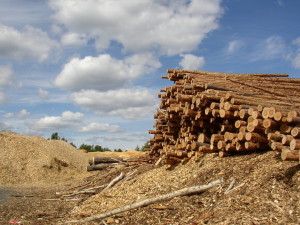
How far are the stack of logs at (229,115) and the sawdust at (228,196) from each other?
352mm

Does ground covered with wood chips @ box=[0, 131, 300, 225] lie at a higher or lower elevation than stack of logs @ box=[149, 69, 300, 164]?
lower

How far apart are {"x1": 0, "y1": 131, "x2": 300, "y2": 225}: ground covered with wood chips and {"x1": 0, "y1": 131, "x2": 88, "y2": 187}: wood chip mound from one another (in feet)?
24.4

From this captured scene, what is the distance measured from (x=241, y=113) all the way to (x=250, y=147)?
2.51ft

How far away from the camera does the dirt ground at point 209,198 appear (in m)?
5.34

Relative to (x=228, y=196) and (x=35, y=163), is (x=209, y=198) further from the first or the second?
(x=35, y=163)

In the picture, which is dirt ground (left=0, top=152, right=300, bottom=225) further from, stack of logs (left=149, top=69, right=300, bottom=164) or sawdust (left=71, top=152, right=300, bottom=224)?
stack of logs (left=149, top=69, right=300, bottom=164)

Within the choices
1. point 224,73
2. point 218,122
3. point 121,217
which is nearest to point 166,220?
point 121,217

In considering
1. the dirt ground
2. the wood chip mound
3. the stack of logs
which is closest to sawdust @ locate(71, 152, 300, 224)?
the dirt ground

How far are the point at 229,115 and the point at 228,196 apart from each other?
7.42 ft

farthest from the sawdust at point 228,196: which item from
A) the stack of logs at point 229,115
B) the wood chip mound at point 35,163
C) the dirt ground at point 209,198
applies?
the wood chip mound at point 35,163

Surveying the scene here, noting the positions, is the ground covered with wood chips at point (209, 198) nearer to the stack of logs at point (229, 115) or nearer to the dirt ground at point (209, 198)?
the dirt ground at point (209, 198)

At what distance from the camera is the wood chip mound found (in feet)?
55.5

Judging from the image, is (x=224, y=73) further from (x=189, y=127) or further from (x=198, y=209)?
(x=198, y=209)

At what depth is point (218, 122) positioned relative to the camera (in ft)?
29.2
